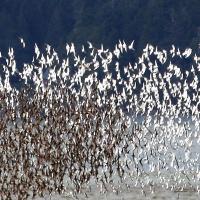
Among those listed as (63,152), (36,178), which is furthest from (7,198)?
(63,152)

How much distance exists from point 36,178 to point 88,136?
→ 916mm

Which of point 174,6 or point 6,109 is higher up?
point 174,6

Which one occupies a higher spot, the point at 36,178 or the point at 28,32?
the point at 28,32

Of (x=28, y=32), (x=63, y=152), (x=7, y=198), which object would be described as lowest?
(x=7, y=198)

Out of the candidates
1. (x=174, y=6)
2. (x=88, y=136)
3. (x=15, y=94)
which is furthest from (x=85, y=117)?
(x=174, y=6)

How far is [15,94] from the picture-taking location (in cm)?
924

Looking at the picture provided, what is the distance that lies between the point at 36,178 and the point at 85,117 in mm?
1062

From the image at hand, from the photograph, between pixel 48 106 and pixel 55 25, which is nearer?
pixel 48 106

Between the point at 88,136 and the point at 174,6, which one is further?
the point at 174,6

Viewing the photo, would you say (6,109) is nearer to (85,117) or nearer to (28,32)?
(85,117)

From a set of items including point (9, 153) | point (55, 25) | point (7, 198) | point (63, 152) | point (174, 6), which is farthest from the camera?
point (55, 25)

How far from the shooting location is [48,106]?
9.12 metres

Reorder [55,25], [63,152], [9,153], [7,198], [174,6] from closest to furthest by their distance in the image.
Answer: [7,198], [63,152], [9,153], [174,6], [55,25]

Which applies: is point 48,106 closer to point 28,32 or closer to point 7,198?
point 7,198
